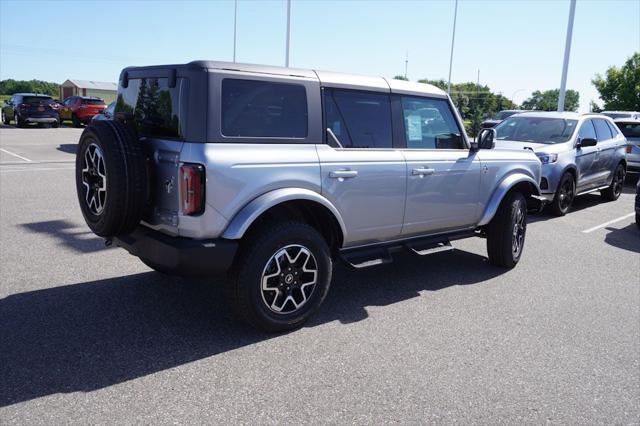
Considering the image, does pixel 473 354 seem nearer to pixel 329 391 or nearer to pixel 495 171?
pixel 329 391

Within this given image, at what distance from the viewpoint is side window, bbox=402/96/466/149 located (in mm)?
5016

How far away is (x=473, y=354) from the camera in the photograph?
3867 mm

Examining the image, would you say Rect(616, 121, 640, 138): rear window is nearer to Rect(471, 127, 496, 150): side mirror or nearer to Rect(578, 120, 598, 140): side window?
Rect(578, 120, 598, 140): side window

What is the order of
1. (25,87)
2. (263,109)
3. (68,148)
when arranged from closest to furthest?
1. (263,109)
2. (68,148)
3. (25,87)

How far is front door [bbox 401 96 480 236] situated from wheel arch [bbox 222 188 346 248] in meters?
0.82

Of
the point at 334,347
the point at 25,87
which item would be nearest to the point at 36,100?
the point at 334,347

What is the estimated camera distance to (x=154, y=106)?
4020 mm

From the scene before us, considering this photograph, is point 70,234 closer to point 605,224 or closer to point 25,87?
point 605,224

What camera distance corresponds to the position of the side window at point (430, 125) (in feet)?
16.5

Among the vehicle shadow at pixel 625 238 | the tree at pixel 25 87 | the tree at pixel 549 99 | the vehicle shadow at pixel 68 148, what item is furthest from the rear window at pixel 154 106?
the tree at pixel 549 99

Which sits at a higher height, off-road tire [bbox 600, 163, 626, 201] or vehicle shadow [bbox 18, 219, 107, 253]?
off-road tire [bbox 600, 163, 626, 201]

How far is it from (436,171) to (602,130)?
25.0ft

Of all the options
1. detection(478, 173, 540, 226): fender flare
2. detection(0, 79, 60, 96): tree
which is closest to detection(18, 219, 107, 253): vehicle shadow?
detection(478, 173, 540, 226): fender flare

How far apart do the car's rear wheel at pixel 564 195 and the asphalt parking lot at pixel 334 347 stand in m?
3.19
